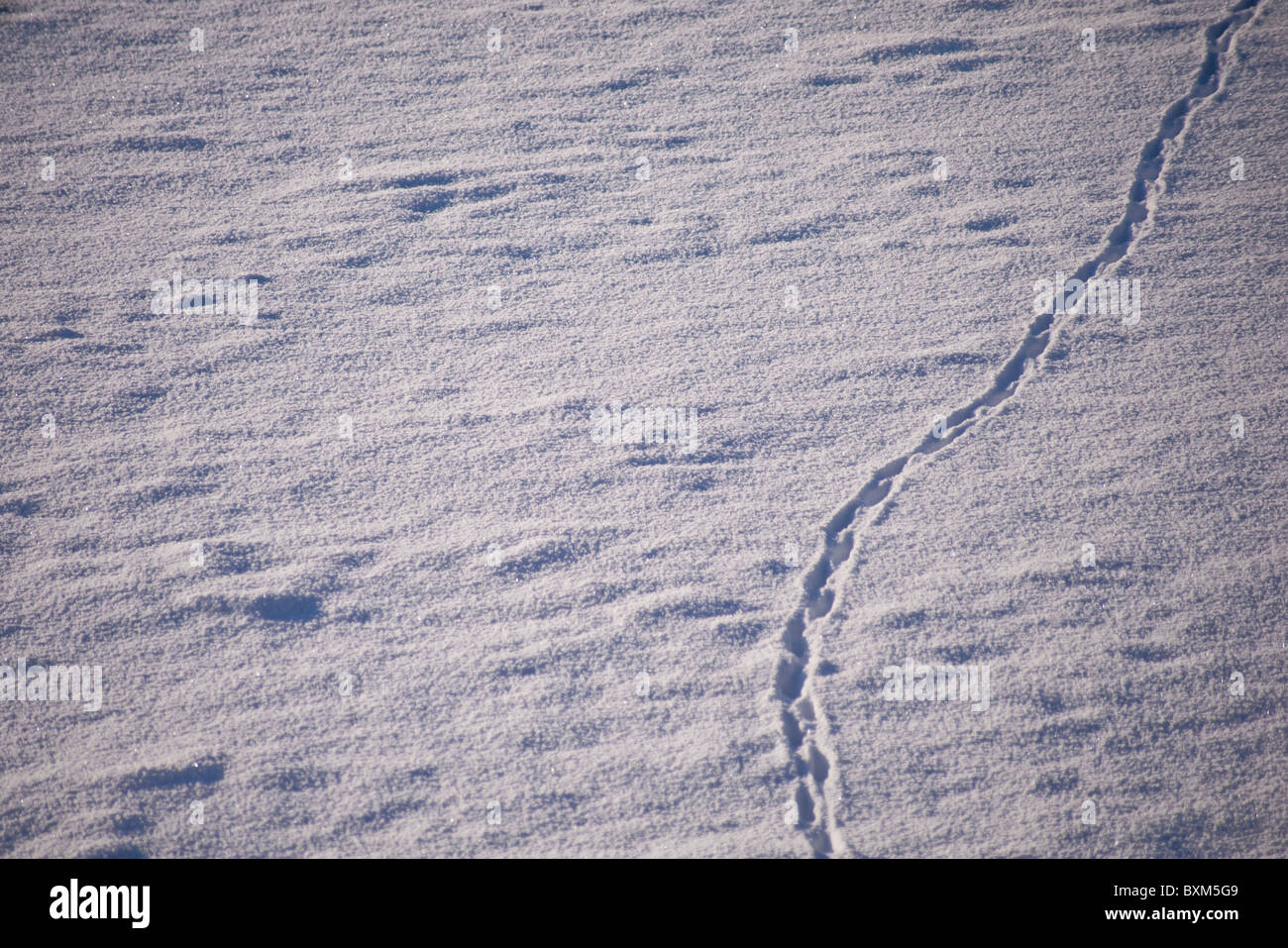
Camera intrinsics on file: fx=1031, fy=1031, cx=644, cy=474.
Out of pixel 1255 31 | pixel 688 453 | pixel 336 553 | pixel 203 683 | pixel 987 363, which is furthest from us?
pixel 1255 31

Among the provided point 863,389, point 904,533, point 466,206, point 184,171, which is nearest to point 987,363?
point 863,389

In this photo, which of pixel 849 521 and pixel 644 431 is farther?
pixel 644 431

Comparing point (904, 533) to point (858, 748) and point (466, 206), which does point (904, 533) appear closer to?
point (858, 748)

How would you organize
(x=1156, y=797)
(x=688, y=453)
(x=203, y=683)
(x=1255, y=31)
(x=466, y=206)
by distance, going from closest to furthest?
(x=1156, y=797) < (x=203, y=683) < (x=688, y=453) < (x=466, y=206) < (x=1255, y=31)

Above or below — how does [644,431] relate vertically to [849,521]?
above

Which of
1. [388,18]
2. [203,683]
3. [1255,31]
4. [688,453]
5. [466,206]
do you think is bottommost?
[203,683]
